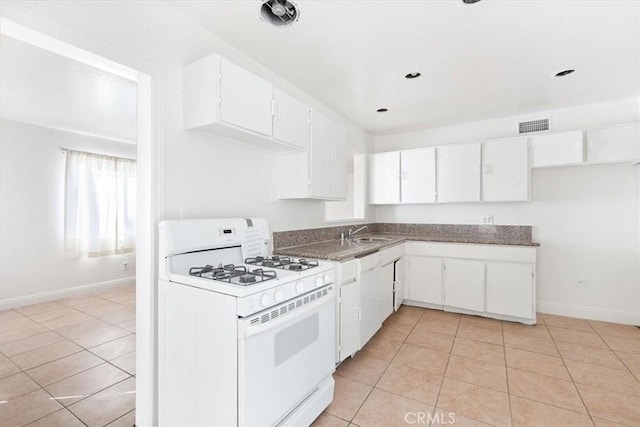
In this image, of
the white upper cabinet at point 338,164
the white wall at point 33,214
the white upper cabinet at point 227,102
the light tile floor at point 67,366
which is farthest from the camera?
the white wall at point 33,214

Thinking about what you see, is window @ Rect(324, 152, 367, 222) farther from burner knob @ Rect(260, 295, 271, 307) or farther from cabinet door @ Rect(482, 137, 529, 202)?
burner knob @ Rect(260, 295, 271, 307)

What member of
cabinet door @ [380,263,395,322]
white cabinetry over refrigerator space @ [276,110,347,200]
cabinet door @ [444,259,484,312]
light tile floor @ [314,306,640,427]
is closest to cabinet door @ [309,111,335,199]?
white cabinetry over refrigerator space @ [276,110,347,200]

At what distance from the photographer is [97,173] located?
15.4 ft

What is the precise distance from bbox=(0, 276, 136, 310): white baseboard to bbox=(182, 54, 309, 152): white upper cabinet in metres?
4.08

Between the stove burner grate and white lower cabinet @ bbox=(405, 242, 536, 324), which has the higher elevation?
the stove burner grate

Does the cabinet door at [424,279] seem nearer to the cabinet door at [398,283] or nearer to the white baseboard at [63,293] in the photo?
the cabinet door at [398,283]

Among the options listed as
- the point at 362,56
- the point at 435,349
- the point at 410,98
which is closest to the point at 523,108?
the point at 410,98

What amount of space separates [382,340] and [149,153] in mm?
2581

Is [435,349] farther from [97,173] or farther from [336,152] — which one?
[97,173]

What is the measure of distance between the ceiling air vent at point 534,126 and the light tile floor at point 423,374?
232 cm

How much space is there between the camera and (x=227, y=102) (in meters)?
1.81

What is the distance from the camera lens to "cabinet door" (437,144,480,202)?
3.75 m

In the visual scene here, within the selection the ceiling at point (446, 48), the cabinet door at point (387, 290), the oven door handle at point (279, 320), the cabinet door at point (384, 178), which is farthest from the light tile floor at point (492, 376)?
the ceiling at point (446, 48)

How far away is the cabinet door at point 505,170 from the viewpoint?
3.50 m
